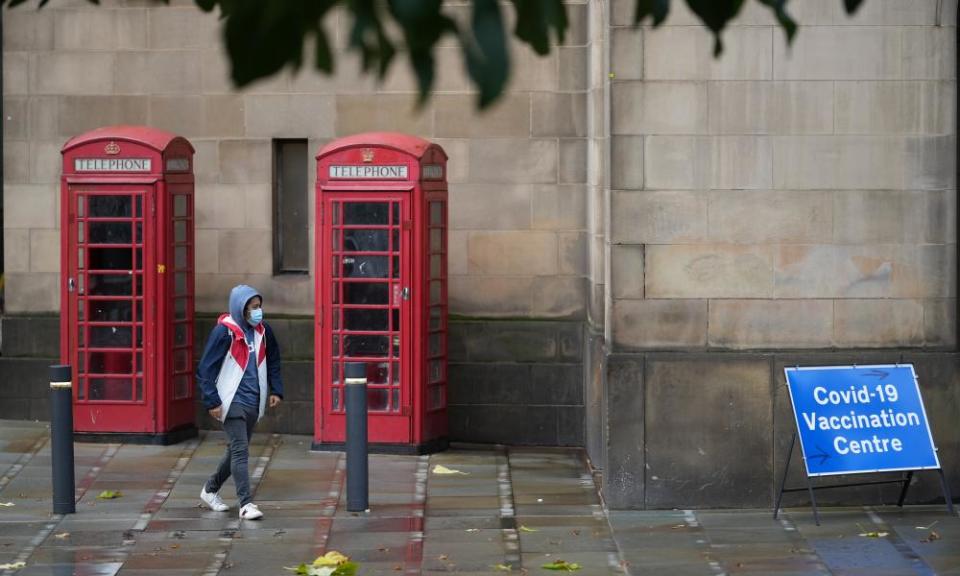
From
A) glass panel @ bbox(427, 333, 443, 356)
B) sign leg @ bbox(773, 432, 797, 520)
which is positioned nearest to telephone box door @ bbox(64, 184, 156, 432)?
glass panel @ bbox(427, 333, 443, 356)

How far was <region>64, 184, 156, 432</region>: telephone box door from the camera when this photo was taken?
1281cm

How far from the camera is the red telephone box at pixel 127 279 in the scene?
1269 centimetres

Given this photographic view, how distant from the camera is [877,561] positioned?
9492 mm

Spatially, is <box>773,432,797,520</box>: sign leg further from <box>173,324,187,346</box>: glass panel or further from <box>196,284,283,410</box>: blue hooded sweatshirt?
<box>173,324,187,346</box>: glass panel

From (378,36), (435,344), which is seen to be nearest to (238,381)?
(435,344)

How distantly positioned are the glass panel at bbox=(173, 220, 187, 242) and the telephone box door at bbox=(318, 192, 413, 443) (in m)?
1.27

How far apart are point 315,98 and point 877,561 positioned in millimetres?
6102

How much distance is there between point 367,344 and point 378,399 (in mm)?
428

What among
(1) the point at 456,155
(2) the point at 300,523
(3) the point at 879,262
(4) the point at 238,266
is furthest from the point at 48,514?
(3) the point at 879,262

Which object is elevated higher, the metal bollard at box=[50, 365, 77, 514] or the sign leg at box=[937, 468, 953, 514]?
the metal bollard at box=[50, 365, 77, 514]

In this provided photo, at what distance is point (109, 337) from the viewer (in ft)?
42.9

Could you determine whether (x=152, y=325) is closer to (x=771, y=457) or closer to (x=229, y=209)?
(x=229, y=209)

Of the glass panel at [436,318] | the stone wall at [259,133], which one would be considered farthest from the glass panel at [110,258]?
the glass panel at [436,318]

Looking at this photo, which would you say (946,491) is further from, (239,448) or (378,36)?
(378,36)
